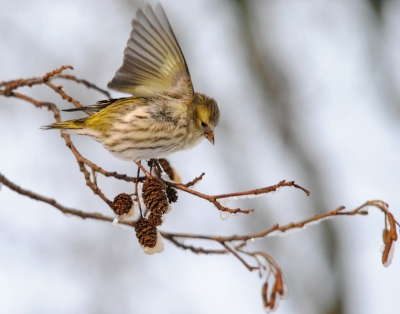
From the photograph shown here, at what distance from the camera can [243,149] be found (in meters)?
6.12

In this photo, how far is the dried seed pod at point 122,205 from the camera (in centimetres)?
168

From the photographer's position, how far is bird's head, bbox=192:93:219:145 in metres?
2.18

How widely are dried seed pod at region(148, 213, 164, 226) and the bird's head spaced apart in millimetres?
576

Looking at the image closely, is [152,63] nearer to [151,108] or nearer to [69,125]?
[151,108]

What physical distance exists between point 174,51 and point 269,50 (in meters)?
3.84

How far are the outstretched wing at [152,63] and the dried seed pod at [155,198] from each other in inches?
19.1

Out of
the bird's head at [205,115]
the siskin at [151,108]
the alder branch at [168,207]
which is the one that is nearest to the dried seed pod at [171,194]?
the alder branch at [168,207]

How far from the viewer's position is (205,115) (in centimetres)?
221

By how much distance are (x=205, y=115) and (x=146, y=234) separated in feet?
2.25

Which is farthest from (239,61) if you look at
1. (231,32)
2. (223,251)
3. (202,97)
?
(223,251)

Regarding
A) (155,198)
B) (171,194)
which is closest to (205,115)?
(171,194)

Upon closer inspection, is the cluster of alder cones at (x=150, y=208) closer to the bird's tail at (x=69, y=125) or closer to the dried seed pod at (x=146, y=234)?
the dried seed pod at (x=146, y=234)

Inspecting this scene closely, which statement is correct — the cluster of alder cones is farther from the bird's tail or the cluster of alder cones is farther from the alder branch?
the bird's tail

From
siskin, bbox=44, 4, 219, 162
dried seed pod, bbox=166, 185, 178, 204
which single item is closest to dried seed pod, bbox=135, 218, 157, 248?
dried seed pod, bbox=166, 185, 178, 204
